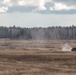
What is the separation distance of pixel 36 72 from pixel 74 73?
15.7ft

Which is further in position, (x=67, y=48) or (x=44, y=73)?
(x=67, y=48)

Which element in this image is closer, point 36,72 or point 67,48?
point 36,72

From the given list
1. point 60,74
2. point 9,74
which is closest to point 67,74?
point 60,74

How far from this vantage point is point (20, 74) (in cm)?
3756

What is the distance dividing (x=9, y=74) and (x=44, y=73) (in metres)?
4.38

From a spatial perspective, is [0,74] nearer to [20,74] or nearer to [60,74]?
[20,74]

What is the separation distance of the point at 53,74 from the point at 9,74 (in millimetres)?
5291

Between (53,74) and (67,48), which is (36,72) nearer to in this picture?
(53,74)

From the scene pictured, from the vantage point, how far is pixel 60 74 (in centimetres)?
3697

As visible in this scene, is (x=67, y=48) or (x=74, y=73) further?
(x=67, y=48)


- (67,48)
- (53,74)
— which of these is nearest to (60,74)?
(53,74)

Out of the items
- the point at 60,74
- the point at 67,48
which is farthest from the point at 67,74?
the point at 67,48

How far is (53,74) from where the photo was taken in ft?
122

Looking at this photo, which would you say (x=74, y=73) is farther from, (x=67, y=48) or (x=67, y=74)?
(x=67, y=48)
